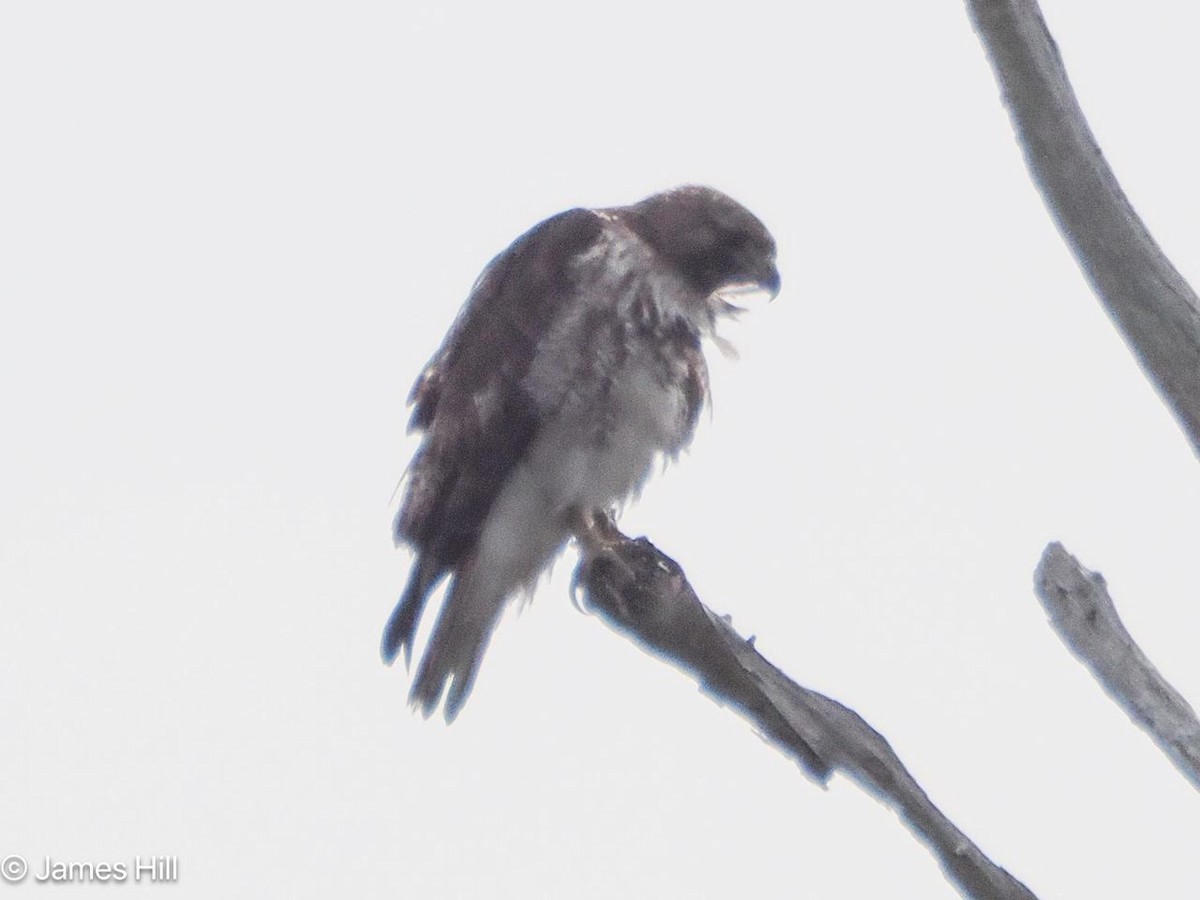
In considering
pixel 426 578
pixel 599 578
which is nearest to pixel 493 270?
pixel 426 578

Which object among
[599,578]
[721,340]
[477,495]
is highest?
[721,340]

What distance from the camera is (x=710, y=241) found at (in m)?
6.13

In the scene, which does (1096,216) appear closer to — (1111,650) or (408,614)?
(1111,650)

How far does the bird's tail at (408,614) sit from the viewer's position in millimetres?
5355

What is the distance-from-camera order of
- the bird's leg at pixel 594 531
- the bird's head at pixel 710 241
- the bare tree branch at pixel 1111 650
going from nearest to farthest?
the bare tree branch at pixel 1111 650, the bird's leg at pixel 594 531, the bird's head at pixel 710 241

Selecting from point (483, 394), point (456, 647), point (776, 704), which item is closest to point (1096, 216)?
point (776, 704)

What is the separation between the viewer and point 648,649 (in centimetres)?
398

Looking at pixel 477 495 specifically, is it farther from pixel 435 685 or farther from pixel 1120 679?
pixel 1120 679

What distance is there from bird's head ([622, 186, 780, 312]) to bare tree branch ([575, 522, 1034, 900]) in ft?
6.67

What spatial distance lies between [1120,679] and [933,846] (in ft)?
1.84

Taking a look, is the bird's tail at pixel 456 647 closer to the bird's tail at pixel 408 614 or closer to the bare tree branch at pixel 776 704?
the bird's tail at pixel 408 614

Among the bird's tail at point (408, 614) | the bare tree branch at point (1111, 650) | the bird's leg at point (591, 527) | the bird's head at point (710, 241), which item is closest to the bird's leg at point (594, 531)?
the bird's leg at point (591, 527)

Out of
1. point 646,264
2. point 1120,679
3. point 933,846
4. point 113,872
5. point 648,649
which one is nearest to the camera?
point 933,846

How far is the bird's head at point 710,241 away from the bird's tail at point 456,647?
52.4 inches
